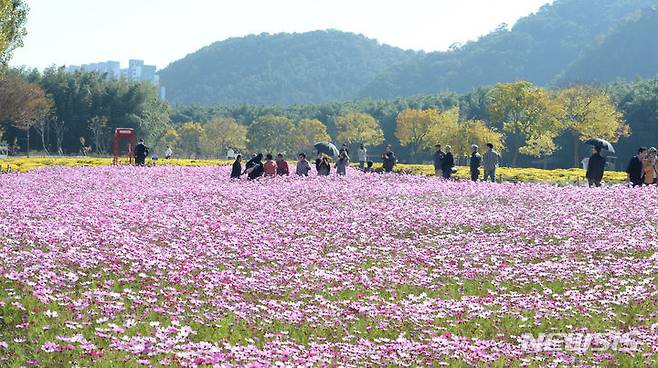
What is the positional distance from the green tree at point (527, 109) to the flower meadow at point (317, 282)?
64.9m

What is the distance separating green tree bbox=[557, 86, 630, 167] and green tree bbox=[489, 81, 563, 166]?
261 centimetres

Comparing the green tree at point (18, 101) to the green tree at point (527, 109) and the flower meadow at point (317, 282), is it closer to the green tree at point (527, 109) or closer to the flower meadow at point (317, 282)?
the green tree at point (527, 109)

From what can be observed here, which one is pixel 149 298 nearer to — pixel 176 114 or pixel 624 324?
pixel 624 324

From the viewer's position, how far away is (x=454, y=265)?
15.2 m

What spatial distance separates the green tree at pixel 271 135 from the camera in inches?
5630

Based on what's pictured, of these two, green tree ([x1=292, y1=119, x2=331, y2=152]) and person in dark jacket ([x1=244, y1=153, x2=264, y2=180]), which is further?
green tree ([x1=292, y1=119, x2=331, y2=152])

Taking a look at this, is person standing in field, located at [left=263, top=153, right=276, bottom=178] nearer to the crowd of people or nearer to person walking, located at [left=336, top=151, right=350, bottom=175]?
the crowd of people

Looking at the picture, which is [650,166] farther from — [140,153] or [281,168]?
[140,153]

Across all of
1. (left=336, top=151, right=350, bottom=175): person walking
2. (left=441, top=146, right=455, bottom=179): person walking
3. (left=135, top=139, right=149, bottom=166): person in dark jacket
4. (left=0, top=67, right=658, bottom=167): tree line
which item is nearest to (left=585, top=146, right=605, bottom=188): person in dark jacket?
(left=441, top=146, right=455, bottom=179): person walking

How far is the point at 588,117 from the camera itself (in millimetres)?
91312

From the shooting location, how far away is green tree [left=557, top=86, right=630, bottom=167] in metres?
89.4

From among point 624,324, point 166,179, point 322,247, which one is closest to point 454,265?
point 322,247

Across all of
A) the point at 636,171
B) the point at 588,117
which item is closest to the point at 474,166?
the point at 636,171

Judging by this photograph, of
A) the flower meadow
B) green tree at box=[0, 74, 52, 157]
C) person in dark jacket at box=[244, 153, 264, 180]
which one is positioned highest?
green tree at box=[0, 74, 52, 157]
